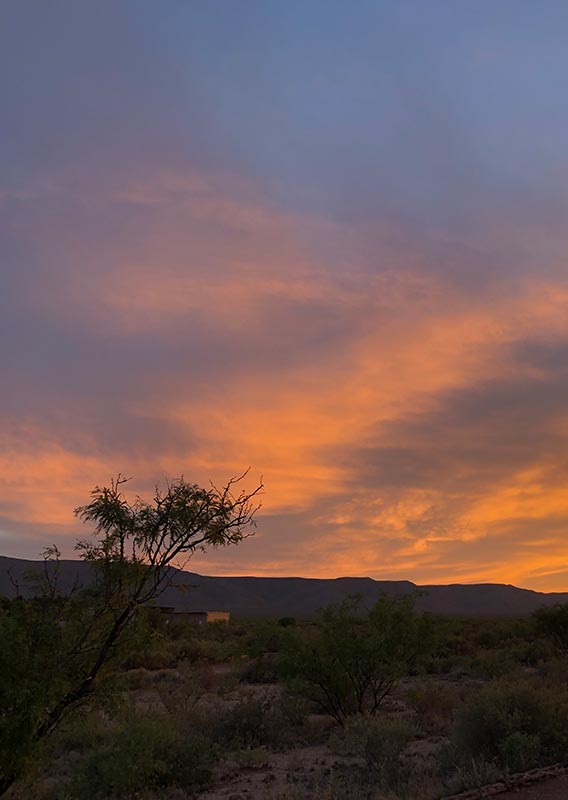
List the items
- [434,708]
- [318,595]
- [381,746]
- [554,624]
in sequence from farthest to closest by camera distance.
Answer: [318,595], [554,624], [434,708], [381,746]

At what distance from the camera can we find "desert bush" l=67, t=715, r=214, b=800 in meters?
12.5

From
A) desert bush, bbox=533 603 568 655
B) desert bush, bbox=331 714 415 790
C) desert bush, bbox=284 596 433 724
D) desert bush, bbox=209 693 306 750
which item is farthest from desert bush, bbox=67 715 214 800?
desert bush, bbox=533 603 568 655

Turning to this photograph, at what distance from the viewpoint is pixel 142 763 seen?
41.8 feet

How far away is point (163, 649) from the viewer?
400 inches

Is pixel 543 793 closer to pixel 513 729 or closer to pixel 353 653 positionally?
pixel 513 729

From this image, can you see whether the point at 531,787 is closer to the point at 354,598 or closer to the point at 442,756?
the point at 442,756

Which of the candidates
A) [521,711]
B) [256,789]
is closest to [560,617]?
[521,711]

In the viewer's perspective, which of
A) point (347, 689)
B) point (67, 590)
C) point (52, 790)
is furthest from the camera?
point (347, 689)

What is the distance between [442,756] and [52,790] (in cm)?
710

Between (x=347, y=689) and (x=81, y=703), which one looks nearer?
(x=81, y=703)

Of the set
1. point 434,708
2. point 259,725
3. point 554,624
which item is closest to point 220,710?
point 259,725

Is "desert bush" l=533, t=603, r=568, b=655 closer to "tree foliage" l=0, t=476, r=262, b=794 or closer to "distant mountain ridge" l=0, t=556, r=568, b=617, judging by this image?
"tree foliage" l=0, t=476, r=262, b=794

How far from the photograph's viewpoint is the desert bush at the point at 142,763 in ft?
41.0

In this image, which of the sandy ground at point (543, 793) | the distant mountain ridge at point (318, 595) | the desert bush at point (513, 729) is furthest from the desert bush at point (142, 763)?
the distant mountain ridge at point (318, 595)
